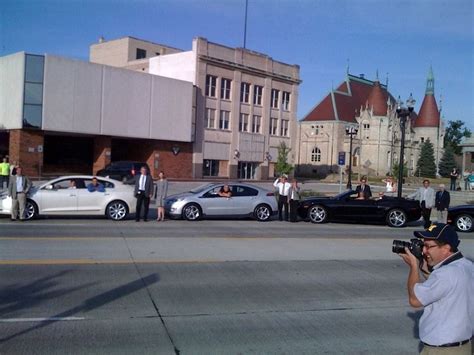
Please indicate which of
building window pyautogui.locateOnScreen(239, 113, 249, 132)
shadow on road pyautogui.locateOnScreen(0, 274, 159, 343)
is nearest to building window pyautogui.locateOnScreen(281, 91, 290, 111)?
building window pyautogui.locateOnScreen(239, 113, 249, 132)

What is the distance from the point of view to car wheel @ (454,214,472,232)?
1933 cm

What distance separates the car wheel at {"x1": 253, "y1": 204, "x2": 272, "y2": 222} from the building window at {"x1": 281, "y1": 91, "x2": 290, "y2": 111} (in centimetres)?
4854

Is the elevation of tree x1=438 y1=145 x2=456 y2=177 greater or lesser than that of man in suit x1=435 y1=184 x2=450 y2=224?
greater

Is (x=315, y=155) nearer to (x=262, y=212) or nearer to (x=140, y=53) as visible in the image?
(x=140, y=53)

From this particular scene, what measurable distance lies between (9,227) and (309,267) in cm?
894

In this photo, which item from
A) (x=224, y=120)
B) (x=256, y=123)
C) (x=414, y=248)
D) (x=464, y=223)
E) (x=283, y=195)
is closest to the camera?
(x=414, y=248)

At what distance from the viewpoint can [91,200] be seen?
1812 centimetres

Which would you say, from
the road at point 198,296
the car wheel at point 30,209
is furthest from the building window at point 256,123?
the road at point 198,296

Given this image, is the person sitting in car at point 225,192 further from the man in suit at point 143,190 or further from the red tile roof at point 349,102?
the red tile roof at point 349,102

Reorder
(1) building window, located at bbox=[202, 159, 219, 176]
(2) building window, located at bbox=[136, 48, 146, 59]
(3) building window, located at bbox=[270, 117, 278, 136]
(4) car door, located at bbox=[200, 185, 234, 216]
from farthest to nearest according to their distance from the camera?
(2) building window, located at bbox=[136, 48, 146, 59] < (3) building window, located at bbox=[270, 117, 278, 136] < (1) building window, located at bbox=[202, 159, 219, 176] < (4) car door, located at bbox=[200, 185, 234, 216]

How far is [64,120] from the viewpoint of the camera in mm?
44375

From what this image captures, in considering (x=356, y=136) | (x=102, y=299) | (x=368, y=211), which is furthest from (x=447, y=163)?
(x=102, y=299)

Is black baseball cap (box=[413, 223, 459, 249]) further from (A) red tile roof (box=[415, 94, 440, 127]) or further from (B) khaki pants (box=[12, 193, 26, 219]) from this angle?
(A) red tile roof (box=[415, 94, 440, 127])

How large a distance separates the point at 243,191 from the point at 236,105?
137 feet
